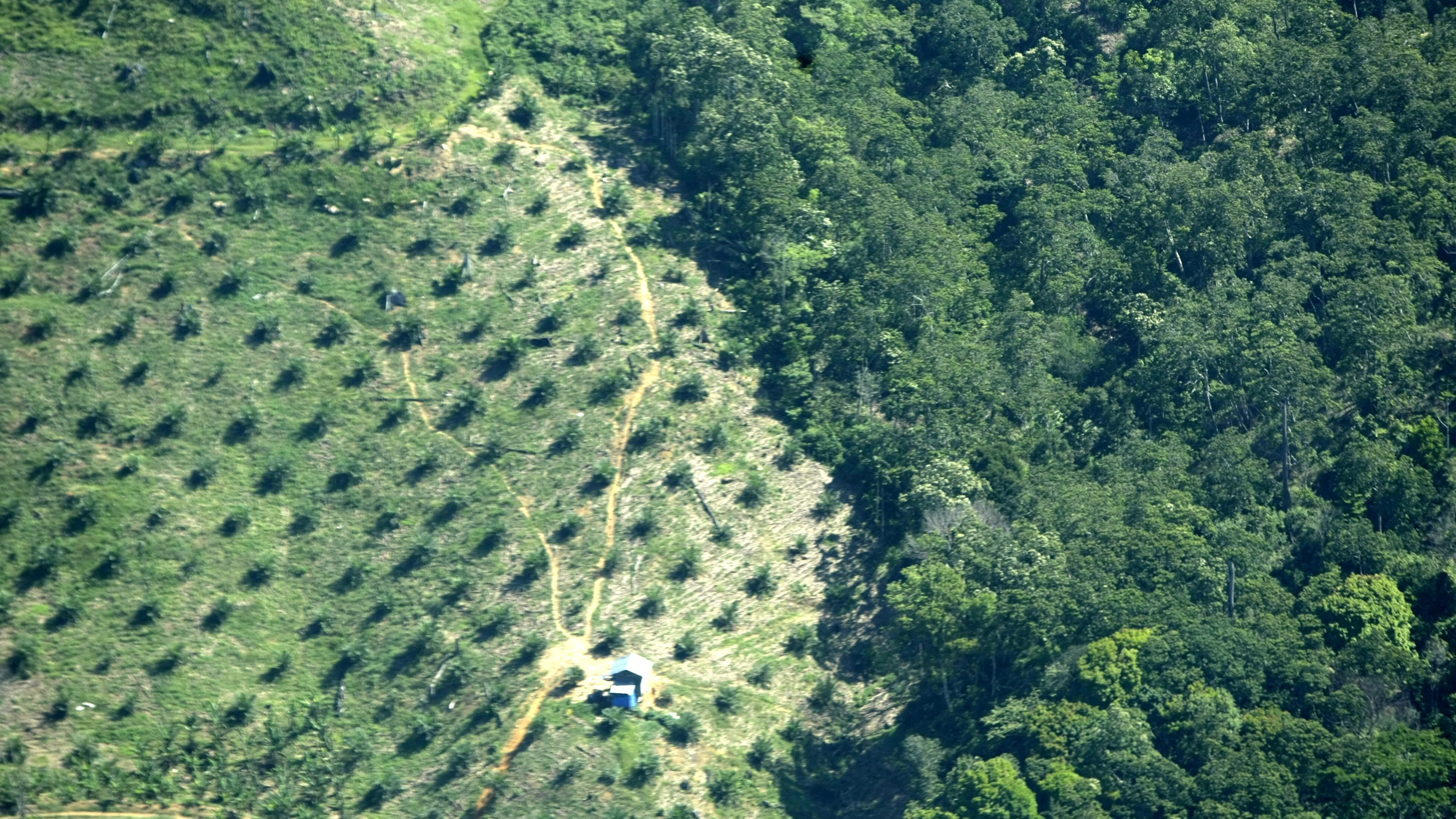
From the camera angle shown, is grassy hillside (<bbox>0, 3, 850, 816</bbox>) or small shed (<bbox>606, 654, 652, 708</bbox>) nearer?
grassy hillside (<bbox>0, 3, 850, 816</bbox>)

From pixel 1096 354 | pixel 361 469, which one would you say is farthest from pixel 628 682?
pixel 1096 354

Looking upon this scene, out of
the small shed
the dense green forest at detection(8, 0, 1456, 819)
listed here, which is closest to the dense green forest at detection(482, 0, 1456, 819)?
the dense green forest at detection(8, 0, 1456, 819)

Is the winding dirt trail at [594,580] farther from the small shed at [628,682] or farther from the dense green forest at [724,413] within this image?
the small shed at [628,682]

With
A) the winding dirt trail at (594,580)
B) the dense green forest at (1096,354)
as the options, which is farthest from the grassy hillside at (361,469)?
the dense green forest at (1096,354)

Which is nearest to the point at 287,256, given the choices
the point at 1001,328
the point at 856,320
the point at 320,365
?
the point at 320,365

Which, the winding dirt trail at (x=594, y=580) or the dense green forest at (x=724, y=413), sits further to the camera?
the winding dirt trail at (x=594, y=580)

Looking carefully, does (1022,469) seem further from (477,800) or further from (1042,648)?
(477,800)

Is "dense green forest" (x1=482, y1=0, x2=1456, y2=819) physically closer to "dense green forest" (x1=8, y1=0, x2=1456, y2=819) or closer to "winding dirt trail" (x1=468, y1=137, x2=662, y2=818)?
"dense green forest" (x1=8, y1=0, x2=1456, y2=819)
